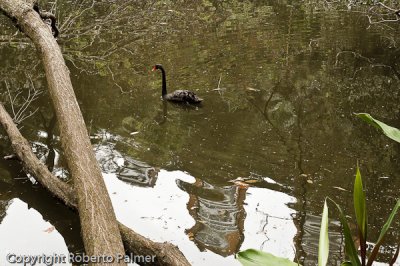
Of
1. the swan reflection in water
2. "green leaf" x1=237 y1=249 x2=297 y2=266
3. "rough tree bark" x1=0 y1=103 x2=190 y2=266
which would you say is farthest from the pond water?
"green leaf" x1=237 y1=249 x2=297 y2=266

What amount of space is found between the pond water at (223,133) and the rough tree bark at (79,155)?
2.37 ft

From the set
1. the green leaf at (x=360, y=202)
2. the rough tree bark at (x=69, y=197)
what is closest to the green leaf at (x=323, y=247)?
the green leaf at (x=360, y=202)

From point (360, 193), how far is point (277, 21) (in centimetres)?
1088

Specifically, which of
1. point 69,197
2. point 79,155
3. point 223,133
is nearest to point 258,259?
point 79,155

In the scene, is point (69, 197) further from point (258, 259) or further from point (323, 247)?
point (323, 247)

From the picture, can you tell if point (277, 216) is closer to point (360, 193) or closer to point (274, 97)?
point (360, 193)

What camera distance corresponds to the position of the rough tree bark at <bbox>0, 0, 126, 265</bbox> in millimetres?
3564

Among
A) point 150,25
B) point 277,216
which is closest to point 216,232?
point 277,216

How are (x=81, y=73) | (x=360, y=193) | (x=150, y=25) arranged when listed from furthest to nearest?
(x=150, y=25)
(x=81, y=73)
(x=360, y=193)

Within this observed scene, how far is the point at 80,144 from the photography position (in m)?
4.56

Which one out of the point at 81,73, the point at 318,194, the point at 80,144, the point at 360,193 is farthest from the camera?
the point at 81,73

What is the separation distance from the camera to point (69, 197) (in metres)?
4.62

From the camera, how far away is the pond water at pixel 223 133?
4766mm

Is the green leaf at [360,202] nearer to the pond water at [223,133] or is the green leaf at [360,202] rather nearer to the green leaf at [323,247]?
the green leaf at [323,247]
